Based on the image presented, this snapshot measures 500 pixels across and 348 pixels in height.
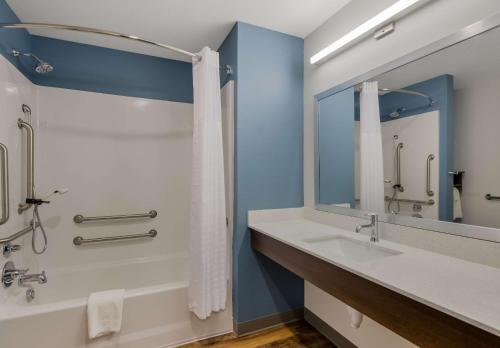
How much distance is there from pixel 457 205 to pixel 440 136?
1.19ft

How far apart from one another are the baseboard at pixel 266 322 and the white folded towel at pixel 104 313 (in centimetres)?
87

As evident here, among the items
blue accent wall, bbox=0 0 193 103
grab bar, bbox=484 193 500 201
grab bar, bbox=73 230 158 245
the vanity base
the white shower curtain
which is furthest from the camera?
grab bar, bbox=73 230 158 245

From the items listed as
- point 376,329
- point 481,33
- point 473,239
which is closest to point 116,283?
point 376,329

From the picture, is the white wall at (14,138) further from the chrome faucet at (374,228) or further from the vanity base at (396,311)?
the chrome faucet at (374,228)

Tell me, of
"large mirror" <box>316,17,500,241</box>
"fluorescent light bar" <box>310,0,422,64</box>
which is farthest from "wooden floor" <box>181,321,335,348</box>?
"fluorescent light bar" <box>310,0,422,64</box>

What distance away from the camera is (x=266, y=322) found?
205 cm

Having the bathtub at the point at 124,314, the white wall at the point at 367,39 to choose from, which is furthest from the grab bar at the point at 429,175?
the bathtub at the point at 124,314

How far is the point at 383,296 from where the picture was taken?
99 centimetres

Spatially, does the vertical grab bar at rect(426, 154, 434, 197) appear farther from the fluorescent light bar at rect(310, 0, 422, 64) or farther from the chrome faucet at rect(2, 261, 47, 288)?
the chrome faucet at rect(2, 261, 47, 288)

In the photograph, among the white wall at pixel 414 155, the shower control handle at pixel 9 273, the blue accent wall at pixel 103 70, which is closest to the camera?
the white wall at pixel 414 155

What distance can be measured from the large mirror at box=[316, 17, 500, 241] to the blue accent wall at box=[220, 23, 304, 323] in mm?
497

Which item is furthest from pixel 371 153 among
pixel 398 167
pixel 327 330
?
pixel 327 330

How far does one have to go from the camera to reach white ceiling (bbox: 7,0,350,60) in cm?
177

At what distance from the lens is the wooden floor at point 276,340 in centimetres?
184
